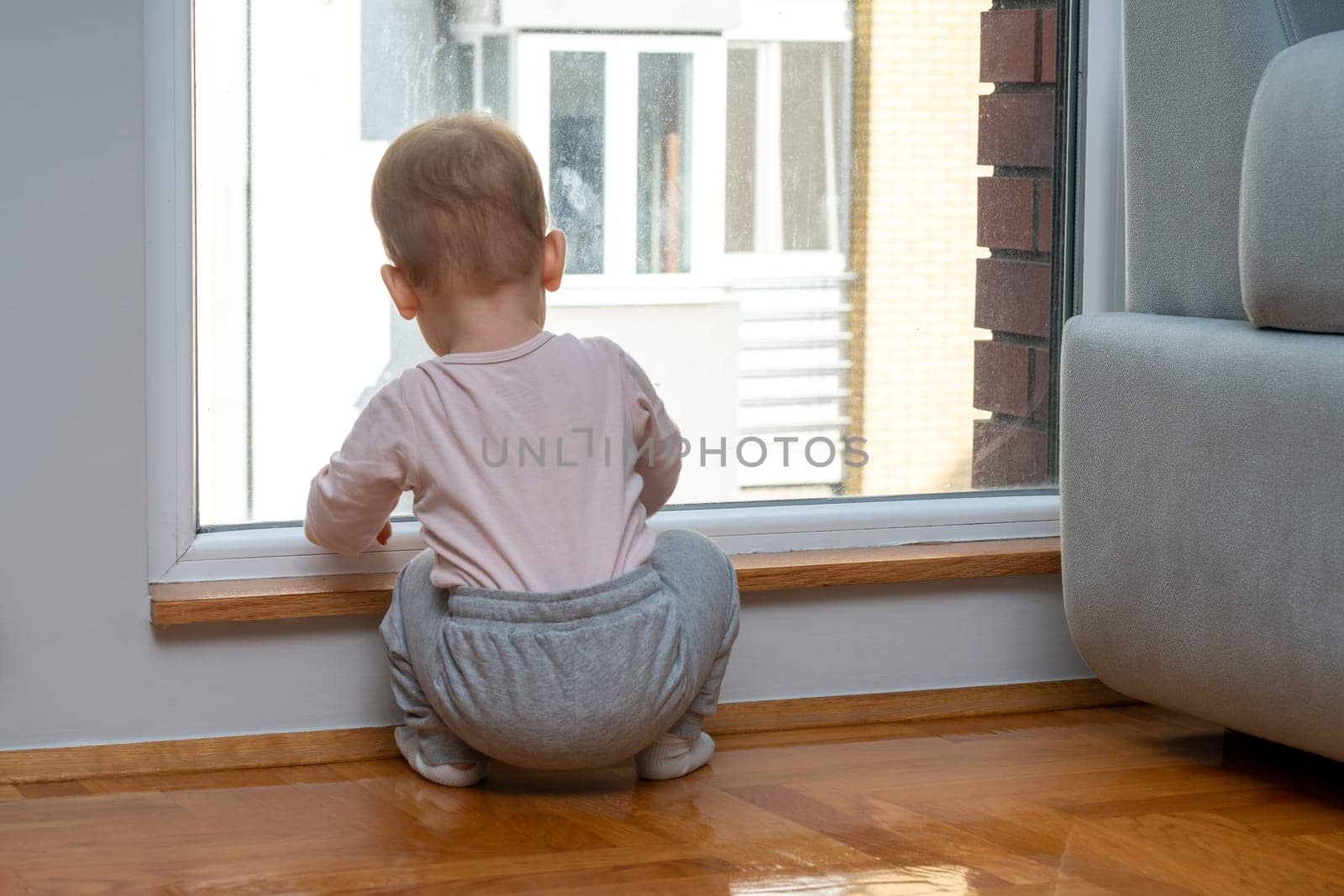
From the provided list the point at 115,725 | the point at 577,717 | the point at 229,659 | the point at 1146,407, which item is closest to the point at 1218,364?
the point at 1146,407

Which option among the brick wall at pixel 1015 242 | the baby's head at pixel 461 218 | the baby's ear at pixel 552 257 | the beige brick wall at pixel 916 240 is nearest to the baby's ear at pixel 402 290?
the baby's head at pixel 461 218

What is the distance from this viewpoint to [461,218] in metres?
1.21

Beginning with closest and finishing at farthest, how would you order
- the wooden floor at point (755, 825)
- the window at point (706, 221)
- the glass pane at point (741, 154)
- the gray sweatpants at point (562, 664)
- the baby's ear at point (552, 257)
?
the wooden floor at point (755, 825), the gray sweatpants at point (562, 664), the baby's ear at point (552, 257), the window at point (706, 221), the glass pane at point (741, 154)

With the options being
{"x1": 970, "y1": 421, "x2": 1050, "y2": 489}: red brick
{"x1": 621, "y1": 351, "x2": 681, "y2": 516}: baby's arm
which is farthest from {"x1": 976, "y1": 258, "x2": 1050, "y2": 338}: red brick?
{"x1": 621, "y1": 351, "x2": 681, "y2": 516}: baby's arm

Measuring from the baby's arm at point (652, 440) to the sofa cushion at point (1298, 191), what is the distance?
0.50 m

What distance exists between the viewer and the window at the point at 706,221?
136cm

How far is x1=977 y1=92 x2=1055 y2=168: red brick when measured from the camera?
1551 mm

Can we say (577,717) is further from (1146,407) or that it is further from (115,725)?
(1146,407)

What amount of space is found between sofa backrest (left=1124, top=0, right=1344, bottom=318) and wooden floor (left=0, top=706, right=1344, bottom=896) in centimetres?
42

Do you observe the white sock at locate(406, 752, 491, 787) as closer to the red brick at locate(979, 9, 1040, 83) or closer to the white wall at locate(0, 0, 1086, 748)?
the white wall at locate(0, 0, 1086, 748)

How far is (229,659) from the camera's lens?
1.29 meters

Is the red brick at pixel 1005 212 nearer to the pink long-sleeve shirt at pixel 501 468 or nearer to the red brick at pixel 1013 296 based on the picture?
the red brick at pixel 1013 296

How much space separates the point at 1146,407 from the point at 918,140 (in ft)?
1.44

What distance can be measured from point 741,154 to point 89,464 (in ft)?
2.27
